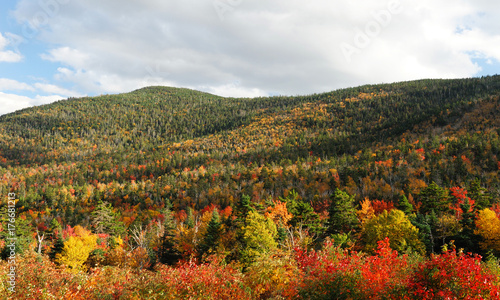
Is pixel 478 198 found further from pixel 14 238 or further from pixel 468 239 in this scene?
pixel 14 238

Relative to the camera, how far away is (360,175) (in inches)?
5084

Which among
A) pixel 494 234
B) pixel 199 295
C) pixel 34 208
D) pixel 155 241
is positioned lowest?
pixel 34 208

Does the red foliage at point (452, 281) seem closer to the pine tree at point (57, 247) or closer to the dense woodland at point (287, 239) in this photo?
the dense woodland at point (287, 239)

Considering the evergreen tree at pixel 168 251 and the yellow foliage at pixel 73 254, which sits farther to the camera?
the evergreen tree at pixel 168 251

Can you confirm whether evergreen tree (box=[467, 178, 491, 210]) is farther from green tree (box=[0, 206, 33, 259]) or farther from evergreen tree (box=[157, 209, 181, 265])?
green tree (box=[0, 206, 33, 259])

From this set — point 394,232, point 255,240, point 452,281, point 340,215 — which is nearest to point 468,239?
point 394,232

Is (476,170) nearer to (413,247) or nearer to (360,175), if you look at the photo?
(360,175)

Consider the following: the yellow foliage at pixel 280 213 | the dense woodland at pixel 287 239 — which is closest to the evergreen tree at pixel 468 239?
the dense woodland at pixel 287 239

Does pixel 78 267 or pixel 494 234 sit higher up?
pixel 494 234

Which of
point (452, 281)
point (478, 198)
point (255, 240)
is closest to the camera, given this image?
point (452, 281)

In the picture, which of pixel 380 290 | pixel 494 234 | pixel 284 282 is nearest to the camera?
pixel 380 290

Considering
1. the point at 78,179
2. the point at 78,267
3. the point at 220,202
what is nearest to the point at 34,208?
the point at 78,179

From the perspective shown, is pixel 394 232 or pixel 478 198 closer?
pixel 394 232

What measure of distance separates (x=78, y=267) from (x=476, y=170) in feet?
473
